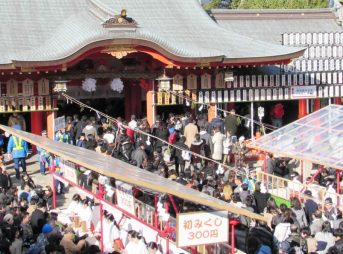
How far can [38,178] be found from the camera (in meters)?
20.5

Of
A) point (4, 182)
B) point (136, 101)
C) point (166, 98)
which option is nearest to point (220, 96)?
point (166, 98)

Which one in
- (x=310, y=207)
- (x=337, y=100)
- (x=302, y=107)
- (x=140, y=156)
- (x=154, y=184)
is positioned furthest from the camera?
(x=337, y=100)

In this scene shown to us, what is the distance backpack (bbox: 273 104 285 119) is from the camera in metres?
27.1

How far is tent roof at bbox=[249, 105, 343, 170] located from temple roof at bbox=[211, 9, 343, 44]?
35.1 ft

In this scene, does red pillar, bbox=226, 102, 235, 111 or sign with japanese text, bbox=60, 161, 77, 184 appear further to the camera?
red pillar, bbox=226, 102, 235, 111

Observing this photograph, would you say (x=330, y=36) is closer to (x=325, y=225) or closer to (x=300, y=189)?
(x=300, y=189)

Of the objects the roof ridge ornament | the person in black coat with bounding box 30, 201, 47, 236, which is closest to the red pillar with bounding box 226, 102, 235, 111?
the roof ridge ornament

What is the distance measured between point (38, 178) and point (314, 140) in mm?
7924

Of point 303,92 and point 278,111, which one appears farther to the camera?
point 303,92

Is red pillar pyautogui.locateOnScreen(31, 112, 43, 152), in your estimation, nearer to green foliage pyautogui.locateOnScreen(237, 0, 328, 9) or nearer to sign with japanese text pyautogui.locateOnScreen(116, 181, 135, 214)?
sign with japanese text pyautogui.locateOnScreen(116, 181, 135, 214)

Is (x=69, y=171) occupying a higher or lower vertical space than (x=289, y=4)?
lower

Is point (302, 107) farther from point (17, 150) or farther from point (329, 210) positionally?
point (329, 210)

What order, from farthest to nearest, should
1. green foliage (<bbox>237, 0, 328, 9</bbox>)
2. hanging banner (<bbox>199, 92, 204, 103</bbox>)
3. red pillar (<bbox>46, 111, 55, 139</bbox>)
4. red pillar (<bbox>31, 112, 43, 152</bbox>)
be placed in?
green foliage (<bbox>237, 0, 328, 9</bbox>) → hanging banner (<bbox>199, 92, 204, 103</bbox>) → red pillar (<bbox>31, 112, 43, 152</bbox>) → red pillar (<bbox>46, 111, 55, 139</bbox>)

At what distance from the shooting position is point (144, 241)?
1275 cm
